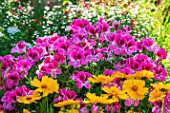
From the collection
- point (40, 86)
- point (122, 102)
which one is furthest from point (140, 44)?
point (40, 86)

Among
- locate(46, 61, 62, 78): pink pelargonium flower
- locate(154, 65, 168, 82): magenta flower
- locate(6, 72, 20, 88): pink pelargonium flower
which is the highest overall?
locate(46, 61, 62, 78): pink pelargonium flower

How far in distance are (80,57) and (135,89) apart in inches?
27.0

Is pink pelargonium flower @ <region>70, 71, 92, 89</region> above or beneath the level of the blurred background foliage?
beneath

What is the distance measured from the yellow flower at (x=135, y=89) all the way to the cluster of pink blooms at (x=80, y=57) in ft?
0.97

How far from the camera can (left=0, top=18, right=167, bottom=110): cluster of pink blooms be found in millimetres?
2934

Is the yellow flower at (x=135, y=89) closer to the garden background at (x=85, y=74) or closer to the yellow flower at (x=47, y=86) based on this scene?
the garden background at (x=85, y=74)

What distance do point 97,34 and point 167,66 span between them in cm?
145

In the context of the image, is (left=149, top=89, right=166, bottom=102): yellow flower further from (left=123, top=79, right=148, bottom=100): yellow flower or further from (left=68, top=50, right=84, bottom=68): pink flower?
(left=68, top=50, right=84, bottom=68): pink flower

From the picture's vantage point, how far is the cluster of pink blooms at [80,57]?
2.93 meters

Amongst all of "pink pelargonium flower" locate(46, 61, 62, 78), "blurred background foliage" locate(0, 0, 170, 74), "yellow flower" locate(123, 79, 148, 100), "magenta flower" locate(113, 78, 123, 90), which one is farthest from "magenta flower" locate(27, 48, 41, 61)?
"blurred background foliage" locate(0, 0, 170, 74)

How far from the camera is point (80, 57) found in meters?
3.03

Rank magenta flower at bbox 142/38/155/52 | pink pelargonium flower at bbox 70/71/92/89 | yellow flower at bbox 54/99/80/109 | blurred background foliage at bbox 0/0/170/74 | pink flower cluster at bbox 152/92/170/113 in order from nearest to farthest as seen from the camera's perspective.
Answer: yellow flower at bbox 54/99/80/109, pink flower cluster at bbox 152/92/170/113, pink pelargonium flower at bbox 70/71/92/89, magenta flower at bbox 142/38/155/52, blurred background foliage at bbox 0/0/170/74

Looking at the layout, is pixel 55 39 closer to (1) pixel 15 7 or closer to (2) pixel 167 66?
(2) pixel 167 66

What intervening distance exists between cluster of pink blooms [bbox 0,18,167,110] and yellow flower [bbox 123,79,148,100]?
11.6 inches
